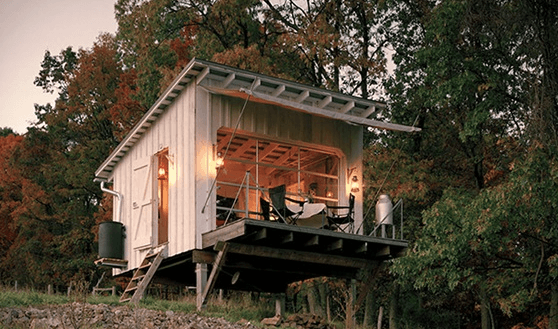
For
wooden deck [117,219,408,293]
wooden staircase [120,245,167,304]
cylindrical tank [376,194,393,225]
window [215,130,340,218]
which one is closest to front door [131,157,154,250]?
wooden staircase [120,245,167,304]

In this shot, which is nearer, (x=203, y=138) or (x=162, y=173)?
(x=203, y=138)

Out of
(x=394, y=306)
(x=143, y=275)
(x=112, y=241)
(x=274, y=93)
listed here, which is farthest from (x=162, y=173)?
(x=394, y=306)

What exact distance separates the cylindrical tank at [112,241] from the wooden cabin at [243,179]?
0.11 metres

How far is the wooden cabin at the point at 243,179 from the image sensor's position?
1625cm

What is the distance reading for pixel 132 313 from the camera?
1402 cm

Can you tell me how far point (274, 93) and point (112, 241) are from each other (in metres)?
5.71

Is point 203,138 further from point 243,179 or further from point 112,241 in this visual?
point 112,241

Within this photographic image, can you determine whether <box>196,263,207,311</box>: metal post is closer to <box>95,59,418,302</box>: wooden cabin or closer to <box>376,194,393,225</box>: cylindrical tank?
<box>95,59,418,302</box>: wooden cabin

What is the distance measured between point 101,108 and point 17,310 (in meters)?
20.3

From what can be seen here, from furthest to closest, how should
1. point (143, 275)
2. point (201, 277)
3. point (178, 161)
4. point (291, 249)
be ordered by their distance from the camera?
point (143, 275) < point (178, 161) < point (291, 249) < point (201, 277)

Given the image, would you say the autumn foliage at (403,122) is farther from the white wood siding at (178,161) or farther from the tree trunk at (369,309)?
the white wood siding at (178,161)

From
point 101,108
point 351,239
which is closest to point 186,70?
point 351,239

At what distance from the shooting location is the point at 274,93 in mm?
16844

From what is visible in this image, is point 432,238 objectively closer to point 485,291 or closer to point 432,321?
point 485,291
